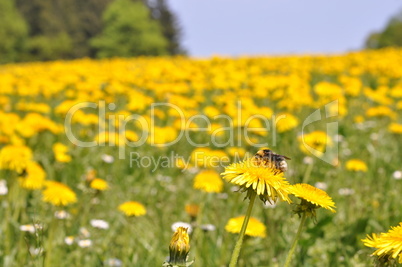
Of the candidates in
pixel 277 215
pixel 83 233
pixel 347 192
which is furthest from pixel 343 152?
pixel 83 233

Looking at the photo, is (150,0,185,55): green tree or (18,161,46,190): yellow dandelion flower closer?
(18,161,46,190): yellow dandelion flower

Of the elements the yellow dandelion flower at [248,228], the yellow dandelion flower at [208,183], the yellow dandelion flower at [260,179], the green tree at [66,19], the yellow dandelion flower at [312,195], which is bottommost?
the yellow dandelion flower at [248,228]

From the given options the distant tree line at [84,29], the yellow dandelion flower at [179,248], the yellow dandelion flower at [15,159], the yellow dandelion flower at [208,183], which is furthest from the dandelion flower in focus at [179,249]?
the distant tree line at [84,29]

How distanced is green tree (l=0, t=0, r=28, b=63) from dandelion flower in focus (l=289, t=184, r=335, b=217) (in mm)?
33966

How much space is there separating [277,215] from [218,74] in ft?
11.7

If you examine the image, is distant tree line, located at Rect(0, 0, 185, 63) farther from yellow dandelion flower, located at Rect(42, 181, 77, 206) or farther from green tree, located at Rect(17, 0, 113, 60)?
yellow dandelion flower, located at Rect(42, 181, 77, 206)

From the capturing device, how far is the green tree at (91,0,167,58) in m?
30.6

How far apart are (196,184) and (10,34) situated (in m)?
36.9

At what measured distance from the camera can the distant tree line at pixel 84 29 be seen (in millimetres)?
31547

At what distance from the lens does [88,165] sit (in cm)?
368

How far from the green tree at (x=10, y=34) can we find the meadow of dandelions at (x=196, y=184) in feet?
99.7

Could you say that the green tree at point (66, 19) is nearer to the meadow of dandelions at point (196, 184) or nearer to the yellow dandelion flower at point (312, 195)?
the meadow of dandelions at point (196, 184)

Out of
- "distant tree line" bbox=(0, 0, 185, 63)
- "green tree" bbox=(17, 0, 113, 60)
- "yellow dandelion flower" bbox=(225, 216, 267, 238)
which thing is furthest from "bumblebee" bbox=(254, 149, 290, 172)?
"green tree" bbox=(17, 0, 113, 60)

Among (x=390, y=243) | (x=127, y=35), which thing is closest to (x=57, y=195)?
(x=390, y=243)
